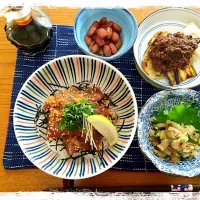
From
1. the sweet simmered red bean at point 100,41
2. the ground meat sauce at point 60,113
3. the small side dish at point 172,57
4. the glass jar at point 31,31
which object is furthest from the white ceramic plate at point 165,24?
the glass jar at point 31,31

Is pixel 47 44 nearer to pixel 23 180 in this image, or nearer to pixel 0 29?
pixel 0 29

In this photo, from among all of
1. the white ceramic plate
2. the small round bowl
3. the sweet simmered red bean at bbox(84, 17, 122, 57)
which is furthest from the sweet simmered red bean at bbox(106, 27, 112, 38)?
the small round bowl

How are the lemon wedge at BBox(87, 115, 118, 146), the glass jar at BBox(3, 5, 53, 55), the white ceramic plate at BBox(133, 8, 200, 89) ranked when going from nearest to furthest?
the lemon wedge at BBox(87, 115, 118, 146), the glass jar at BBox(3, 5, 53, 55), the white ceramic plate at BBox(133, 8, 200, 89)

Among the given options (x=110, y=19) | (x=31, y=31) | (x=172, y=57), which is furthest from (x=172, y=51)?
(x=31, y=31)

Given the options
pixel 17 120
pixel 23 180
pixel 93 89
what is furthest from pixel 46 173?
pixel 93 89

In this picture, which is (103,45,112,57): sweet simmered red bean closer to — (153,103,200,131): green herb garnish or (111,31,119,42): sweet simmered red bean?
(111,31,119,42): sweet simmered red bean
